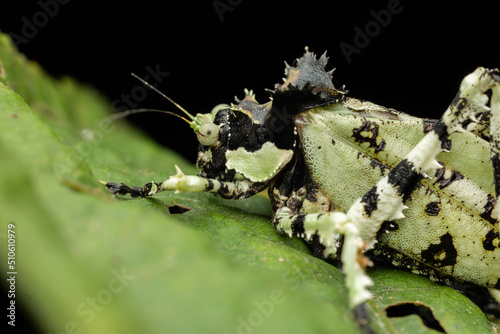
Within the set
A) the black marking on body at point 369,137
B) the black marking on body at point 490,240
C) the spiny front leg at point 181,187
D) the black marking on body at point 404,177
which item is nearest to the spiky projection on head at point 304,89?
the black marking on body at point 369,137

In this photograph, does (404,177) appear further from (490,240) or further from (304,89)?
(304,89)

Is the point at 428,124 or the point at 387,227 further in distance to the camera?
the point at 428,124
